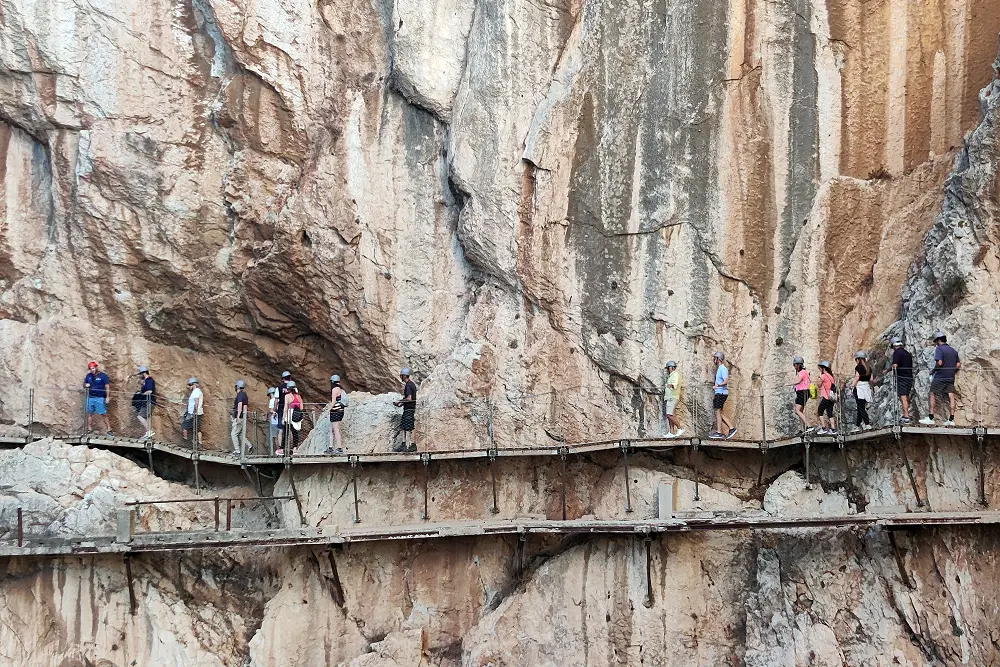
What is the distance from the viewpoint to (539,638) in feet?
77.9

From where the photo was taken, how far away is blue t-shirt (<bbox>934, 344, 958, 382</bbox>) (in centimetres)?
2153

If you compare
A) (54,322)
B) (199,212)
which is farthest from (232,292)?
(54,322)

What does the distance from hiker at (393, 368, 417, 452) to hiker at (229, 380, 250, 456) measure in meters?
3.14

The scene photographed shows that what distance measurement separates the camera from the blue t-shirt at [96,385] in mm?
27766

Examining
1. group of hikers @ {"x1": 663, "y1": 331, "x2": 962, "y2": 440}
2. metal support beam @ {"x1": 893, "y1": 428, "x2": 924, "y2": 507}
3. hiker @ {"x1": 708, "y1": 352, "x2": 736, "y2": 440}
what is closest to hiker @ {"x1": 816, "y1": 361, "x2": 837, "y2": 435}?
group of hikers @ {"x1": 663, "y1": 331, "x2": 962, "y2": 440}

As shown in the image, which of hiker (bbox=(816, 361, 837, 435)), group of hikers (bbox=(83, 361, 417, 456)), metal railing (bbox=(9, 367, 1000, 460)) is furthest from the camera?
group of hikers (bbox=(83, 361, 417, 456))

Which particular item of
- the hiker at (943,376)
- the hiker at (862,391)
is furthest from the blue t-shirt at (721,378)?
the hiker at (943,376)

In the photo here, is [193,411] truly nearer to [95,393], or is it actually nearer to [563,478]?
[95,393]

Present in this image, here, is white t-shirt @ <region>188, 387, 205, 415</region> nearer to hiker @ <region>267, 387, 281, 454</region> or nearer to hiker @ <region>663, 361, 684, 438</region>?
hiker @ <region>267, 387, 281, 454</region>

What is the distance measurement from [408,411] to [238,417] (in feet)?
12.6

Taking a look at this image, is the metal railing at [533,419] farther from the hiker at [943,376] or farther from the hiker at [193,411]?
the hiker at [943,376]

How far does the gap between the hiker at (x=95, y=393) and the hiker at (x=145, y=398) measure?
598mm

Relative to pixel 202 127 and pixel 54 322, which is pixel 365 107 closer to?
pixel 202 127

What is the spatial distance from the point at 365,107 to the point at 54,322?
789 cm
